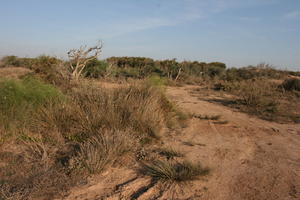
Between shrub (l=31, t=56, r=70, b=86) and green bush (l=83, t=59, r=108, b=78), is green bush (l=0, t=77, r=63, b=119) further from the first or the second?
green bush (l=83, t=59, r=108, b=78)

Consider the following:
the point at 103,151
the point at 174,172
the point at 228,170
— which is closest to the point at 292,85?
the point at 228,170

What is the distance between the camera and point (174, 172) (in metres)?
3.01

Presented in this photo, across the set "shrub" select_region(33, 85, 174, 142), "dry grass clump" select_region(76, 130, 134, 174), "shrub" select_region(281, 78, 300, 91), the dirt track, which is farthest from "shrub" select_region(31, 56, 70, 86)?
"shrub" select_region(281, 78, 300, 91)

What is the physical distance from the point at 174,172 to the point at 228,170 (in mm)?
940

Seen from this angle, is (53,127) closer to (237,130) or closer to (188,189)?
(188,189)

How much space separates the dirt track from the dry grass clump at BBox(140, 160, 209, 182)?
4.5 inches

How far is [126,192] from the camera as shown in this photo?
2.74 meters

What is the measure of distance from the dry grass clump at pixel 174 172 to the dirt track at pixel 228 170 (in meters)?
0.11

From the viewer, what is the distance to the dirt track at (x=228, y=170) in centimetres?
271

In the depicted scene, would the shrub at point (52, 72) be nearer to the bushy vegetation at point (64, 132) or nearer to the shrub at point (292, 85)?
the bushy vegetation at point (64, 132)

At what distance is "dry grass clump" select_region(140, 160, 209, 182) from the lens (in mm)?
2980

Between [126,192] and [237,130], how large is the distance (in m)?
3.70

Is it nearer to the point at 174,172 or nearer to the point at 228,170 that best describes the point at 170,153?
the point at 174,172

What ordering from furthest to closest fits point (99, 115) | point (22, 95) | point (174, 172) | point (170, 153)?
point (22, 95) → point (99, 115) → point (170, 153) → point (174, 172)
